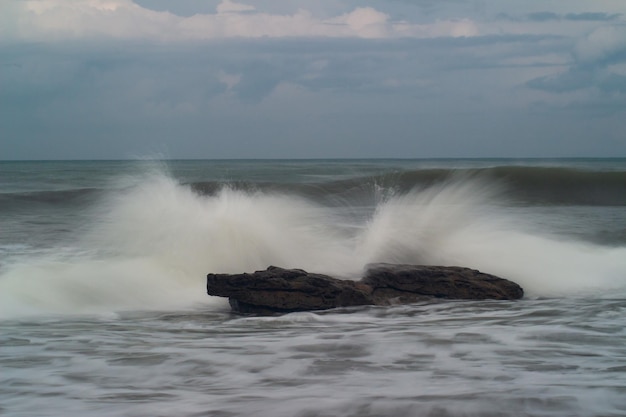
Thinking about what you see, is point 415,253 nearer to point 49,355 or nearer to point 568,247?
point 568,247

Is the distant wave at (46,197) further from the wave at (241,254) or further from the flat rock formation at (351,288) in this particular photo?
the flat rock formation at (351,288)

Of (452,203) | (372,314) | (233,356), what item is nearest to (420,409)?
(233,356)

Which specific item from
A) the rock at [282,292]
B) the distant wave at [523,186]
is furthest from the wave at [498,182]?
the rock at [282,292]

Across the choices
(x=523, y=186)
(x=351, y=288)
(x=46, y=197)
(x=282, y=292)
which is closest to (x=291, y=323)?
(x=282, y=292)

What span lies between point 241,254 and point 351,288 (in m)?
2.31

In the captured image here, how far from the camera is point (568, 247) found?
10.9 m

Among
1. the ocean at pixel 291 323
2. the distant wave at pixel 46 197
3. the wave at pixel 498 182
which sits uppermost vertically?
the wave at pixel 498 182

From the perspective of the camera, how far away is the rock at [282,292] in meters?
7.32

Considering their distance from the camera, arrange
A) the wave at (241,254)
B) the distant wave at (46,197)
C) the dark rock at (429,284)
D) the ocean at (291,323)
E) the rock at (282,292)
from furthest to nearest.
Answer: the distant wave at (46,197), the wave at (241,254), the dark rock at (429,284), the rock at (282,292), the ocean at (291,323)

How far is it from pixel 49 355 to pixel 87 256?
16.3 feet

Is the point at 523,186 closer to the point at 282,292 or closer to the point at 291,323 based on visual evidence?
the point at 282,292

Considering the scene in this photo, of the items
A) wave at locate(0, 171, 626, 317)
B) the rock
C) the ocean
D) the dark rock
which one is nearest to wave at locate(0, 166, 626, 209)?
the ocean

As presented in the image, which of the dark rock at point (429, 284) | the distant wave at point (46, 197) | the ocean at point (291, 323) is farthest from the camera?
the distant wave at point (46, 197)

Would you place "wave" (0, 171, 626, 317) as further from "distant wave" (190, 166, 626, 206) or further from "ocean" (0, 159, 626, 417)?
"distant wave" (190, 166, 626, 206)
